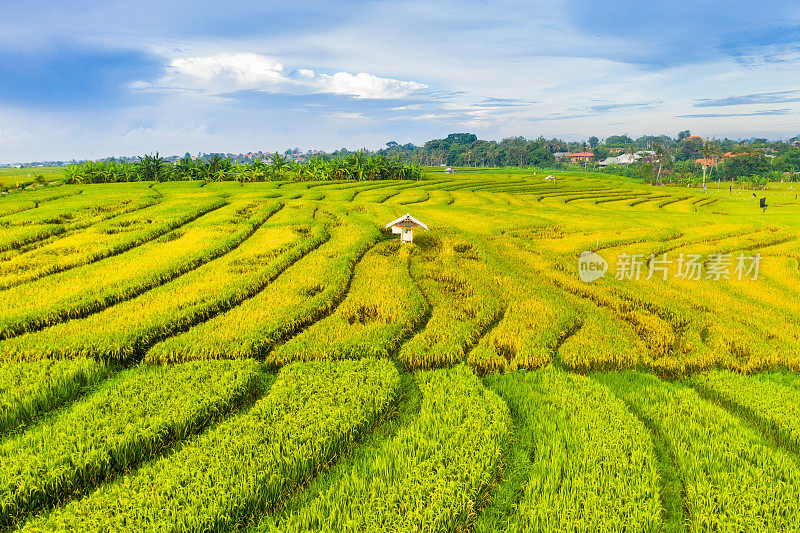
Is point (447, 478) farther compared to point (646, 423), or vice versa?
point (646, 423)

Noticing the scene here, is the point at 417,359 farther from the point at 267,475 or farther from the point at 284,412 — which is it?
the point at 267,475

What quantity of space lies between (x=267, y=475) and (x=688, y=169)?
3338 inches

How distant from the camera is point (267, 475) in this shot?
389 cm

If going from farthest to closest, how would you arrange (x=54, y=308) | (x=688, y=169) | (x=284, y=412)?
(x=688, y=169), (x=54, y=308), (x=284, y=412)

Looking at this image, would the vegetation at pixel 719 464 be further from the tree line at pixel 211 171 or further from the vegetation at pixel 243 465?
the tree line at pixel 211 171

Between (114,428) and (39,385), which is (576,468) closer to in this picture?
(114,428)

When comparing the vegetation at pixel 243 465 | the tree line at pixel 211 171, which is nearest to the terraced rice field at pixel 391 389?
the vegetation at pixel 243 465

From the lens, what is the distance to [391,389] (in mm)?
5488

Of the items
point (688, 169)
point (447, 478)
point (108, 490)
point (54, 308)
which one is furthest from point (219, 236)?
point (688, 169)

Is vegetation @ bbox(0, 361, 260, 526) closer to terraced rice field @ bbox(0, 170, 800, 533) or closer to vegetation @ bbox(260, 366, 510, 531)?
terraced rice field @ bbox(0, 170, 800, 533)

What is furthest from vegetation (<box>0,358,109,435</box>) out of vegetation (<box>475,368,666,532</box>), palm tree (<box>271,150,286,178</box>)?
palm tree (<box>271,150,286,178</box>)

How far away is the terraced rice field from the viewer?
3.65 metres

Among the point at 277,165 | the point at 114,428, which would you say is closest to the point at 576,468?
the point at 114,428

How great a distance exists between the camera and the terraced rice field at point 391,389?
12.0ft
